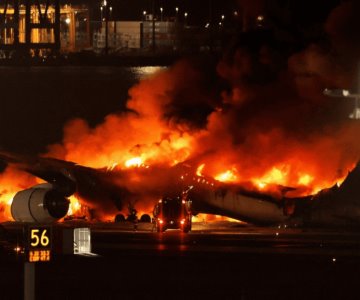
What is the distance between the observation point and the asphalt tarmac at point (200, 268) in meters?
34.2

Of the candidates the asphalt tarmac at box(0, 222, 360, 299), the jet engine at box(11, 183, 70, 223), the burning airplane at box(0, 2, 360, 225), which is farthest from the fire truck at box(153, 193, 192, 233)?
the burning airplane at box(0, 2, 360, 225)

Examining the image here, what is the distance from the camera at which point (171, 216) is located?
199 ft

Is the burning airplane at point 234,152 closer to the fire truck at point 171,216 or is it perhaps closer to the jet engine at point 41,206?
the jet engine at point 41,206

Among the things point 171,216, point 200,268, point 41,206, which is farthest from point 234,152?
point 200,268

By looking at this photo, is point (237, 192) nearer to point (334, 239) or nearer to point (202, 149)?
point (202, 149)

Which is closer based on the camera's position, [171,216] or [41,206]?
[171,216]

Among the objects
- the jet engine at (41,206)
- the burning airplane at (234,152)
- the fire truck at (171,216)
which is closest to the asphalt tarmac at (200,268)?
the fire truck at (171,216)

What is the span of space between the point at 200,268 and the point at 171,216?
19.9 m

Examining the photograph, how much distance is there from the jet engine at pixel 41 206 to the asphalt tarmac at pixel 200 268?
6.35 metres

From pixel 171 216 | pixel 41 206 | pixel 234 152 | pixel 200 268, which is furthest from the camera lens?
pixel 234 152

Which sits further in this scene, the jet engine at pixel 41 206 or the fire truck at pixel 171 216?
the jet engine at pixel 41 206

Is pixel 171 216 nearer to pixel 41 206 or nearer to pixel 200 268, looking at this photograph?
pixel 41 206

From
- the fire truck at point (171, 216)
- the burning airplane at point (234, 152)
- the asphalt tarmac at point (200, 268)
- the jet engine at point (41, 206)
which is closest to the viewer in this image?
the asphalt tarmac at point (200, 268)

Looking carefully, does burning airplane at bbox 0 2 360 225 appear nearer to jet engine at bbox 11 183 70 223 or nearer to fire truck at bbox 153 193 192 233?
jet engine at bbox 11 183 70 223
